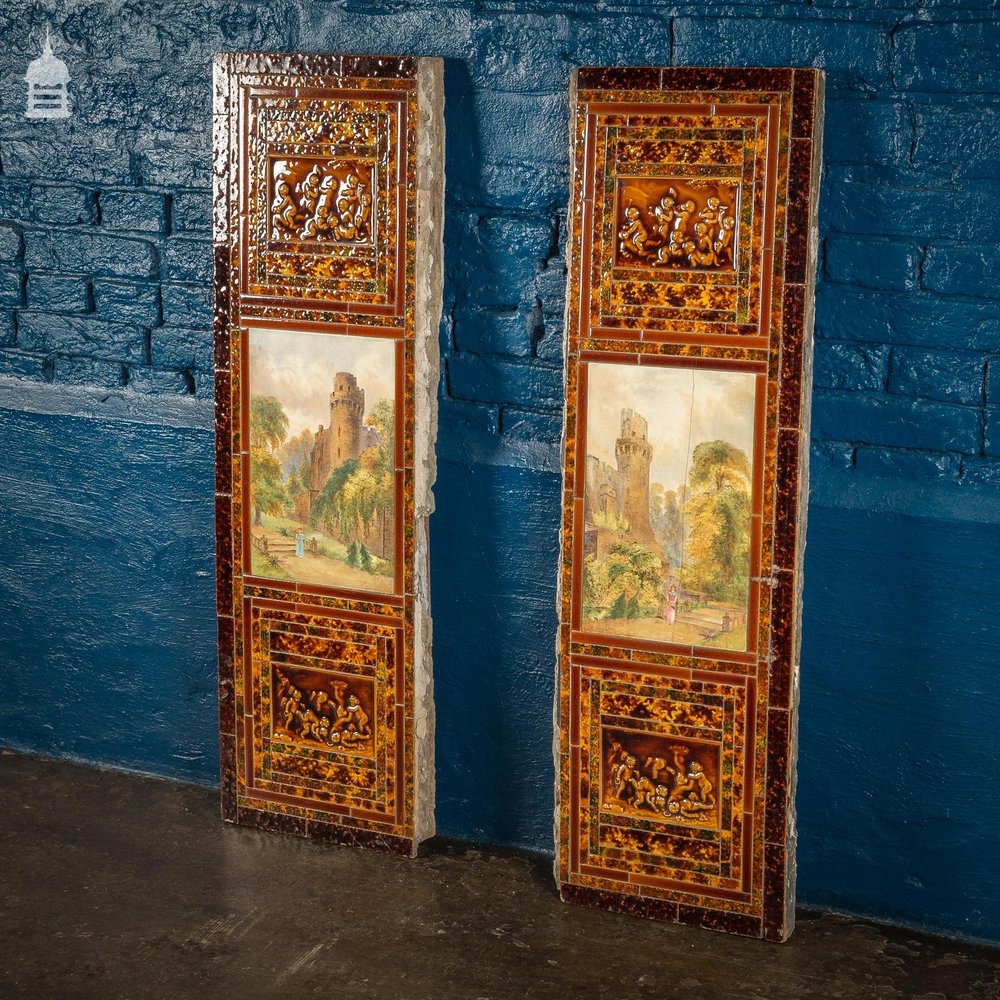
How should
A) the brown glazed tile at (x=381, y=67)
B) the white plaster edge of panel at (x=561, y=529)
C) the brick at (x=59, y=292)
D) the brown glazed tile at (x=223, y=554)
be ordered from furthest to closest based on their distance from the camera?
1. the brick at (x=59, y=292)
2. the brown glazed tile at (x=223, y=554)
3. the brown glazed tile at (x=381, y=67)
4. the white plaster edge of panel at (x=561, y=529)

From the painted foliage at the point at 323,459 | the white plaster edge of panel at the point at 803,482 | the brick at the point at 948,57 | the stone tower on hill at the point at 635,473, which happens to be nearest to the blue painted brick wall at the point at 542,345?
the brick at the point at 948,57

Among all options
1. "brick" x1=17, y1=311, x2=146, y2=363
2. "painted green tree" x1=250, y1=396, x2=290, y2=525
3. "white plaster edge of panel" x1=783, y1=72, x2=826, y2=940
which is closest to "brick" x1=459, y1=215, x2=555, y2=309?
"painted green tree" x1=250, y1=396, x2=290, y2=525

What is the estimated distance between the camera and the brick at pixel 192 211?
4355 millimetres

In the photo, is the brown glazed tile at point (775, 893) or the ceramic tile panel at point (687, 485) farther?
the brown glazed tile at point (775, 893)

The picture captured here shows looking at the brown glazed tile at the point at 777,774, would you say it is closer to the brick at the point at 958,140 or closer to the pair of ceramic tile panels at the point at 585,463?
the pair of ceramic tile panels at the point at 585,463

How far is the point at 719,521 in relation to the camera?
372 cm

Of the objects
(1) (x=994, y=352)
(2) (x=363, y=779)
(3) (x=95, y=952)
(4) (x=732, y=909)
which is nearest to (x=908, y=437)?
(1) (x=994, y=352)

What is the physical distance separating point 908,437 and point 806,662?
0.62 meters

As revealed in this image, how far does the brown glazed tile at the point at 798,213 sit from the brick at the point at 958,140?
0.93ft

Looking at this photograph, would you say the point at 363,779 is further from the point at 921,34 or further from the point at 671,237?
the point at 921,34

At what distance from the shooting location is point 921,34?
3553mm

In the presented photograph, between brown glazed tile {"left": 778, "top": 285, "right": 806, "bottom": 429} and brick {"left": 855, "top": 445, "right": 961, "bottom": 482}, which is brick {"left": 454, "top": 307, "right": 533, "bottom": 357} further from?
brick {"left": 855, "top": 445, "right": 961, "bottom": 482}

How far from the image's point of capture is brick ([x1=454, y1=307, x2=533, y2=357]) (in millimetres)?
4059

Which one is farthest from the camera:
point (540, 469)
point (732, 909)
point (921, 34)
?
point (540, 469)
